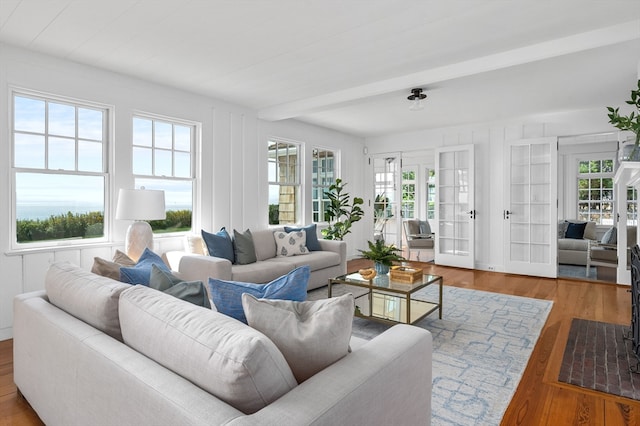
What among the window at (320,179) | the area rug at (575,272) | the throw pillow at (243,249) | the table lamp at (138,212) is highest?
the window at (320,179)

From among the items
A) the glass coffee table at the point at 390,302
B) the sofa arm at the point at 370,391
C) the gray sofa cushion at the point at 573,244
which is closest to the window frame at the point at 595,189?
the gray sofa cushion at the point at 573,244

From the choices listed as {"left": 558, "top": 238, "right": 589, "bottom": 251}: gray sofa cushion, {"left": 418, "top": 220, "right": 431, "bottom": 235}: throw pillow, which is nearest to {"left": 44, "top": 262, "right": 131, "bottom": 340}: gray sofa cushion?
{"left": 418, "top": 220, "right": 431, "bottom": 235}: throw pillow

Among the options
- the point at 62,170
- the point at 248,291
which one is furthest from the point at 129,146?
the point at 248,291

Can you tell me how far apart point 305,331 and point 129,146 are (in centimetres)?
→ 363

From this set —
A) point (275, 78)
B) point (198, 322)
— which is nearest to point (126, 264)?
point (198, 322)

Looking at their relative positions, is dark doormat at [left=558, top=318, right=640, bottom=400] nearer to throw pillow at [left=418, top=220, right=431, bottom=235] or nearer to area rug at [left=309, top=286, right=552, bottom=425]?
area rug at [left=309, top=286, right=552, bottom=425]

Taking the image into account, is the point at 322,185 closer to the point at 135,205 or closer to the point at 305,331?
the point at 135,205

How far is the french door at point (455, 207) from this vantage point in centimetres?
649

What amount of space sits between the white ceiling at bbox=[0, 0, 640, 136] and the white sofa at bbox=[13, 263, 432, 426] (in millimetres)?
2052

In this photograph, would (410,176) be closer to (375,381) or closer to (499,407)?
(499,407)

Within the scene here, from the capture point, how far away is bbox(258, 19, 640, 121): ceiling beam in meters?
2.85

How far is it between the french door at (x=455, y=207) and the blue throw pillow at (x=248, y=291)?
560 cm

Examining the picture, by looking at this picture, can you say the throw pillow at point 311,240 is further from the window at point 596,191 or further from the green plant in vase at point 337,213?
the window at point 596,191

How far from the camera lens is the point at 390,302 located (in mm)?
3781
